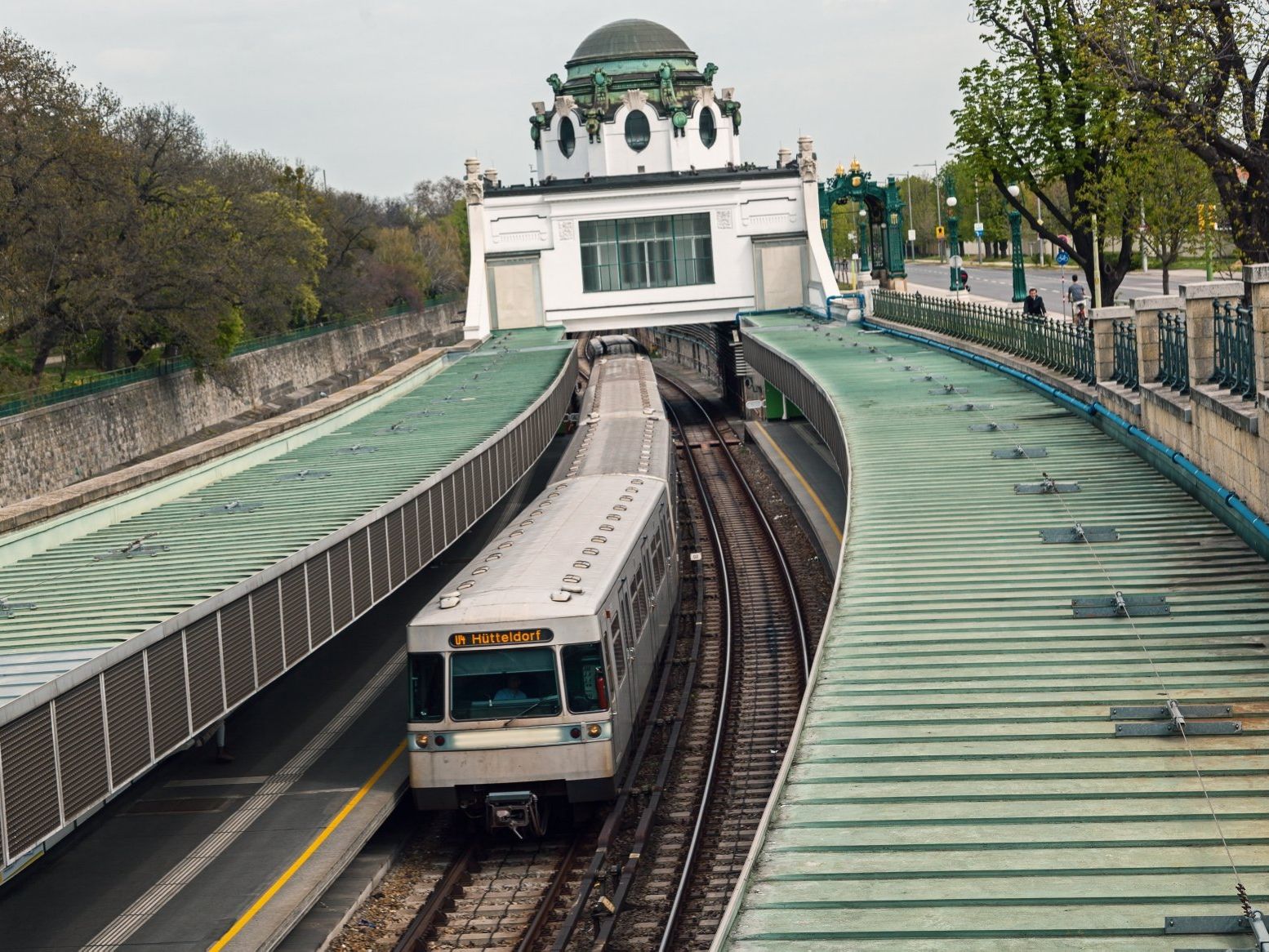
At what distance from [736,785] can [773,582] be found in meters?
11.8

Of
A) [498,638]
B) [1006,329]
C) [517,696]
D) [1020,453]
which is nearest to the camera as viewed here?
[498,638]

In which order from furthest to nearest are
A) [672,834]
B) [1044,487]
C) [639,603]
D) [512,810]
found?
[639,603], [1044,487], [672,834], [512,810]

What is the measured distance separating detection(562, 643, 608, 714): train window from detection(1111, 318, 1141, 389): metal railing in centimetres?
926

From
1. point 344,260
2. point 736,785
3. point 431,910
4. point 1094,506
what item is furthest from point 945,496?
point 344,260

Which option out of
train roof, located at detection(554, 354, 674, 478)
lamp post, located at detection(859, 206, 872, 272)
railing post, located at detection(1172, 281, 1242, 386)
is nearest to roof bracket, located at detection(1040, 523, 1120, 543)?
railing post, located at detection(1172, 281, 1242, 386)

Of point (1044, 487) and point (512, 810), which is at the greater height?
point (1044, 487)

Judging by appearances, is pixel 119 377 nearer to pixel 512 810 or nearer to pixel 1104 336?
pixel 1104 336

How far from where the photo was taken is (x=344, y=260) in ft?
321

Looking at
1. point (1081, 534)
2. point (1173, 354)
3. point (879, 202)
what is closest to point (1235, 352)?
point (1081, 534)

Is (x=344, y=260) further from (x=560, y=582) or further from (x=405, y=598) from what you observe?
(x=560, y=582)

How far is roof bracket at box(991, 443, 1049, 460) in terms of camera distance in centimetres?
2156

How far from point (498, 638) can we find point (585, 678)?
3.32ft

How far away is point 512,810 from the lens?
16.5 metres

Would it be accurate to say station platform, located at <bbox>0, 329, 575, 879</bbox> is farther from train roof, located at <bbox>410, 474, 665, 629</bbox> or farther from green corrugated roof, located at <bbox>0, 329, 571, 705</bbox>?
train roof, located at <bbox>410, 474, 665, 629</bbox>
